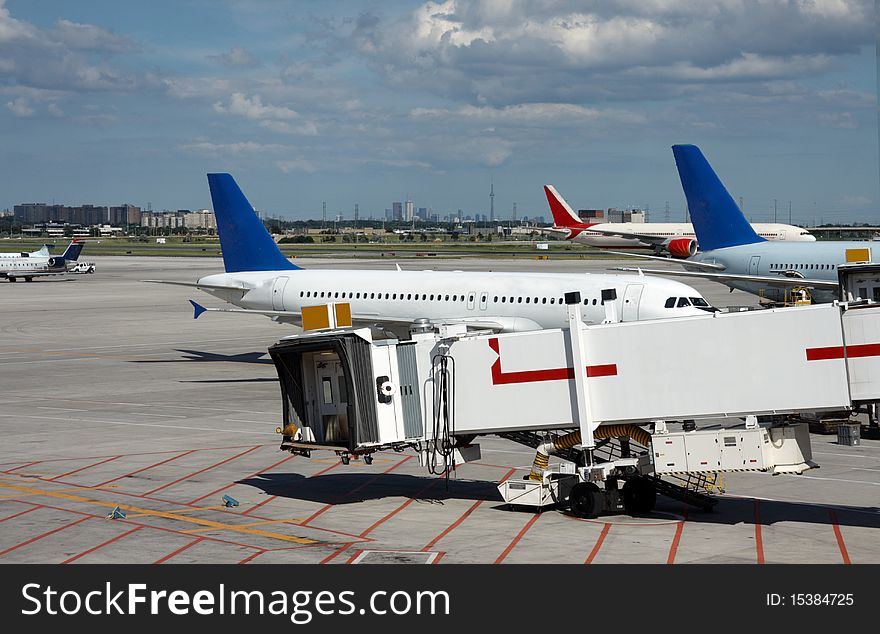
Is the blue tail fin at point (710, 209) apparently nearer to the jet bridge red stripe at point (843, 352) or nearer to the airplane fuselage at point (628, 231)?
the jet bridge red stripe at point (843, 352)

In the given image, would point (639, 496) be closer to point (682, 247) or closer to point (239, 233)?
point (239, 233)

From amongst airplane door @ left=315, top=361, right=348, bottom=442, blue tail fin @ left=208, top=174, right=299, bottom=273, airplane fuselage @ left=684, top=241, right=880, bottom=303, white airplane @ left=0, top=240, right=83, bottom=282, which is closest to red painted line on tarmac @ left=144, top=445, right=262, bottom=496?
airplane door @ left=315, top=361, right=348, bottom=442

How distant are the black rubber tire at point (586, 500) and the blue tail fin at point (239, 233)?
3496 cm

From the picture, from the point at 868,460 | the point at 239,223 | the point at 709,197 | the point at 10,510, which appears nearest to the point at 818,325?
the point at 868,460

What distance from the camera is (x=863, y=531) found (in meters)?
22.9

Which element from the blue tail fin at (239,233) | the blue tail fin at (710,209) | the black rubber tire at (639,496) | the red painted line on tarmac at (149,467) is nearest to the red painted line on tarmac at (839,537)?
the black rubber tire at (639,496)

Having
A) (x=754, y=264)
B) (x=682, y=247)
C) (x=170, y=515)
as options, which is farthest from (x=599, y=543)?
(x=682, y=247)

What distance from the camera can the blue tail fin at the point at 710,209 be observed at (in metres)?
69.9

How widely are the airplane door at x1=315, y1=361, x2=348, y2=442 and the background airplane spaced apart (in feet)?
133

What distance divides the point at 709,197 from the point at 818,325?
49957 mm

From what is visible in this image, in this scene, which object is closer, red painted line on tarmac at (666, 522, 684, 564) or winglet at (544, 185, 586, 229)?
red painted line on tarmac at (666, 522, 684, 564)

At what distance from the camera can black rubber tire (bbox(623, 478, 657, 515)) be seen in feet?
81.5

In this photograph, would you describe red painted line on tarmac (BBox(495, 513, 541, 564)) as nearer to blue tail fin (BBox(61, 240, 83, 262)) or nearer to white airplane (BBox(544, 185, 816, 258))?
blue tail fin (BBox(61, 240, 83, 262))
